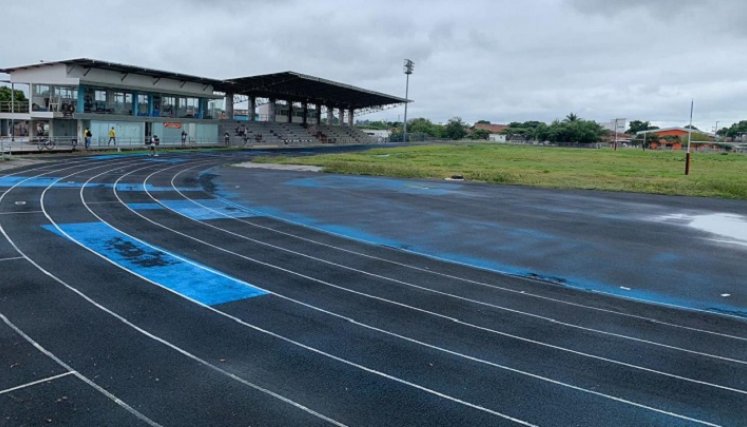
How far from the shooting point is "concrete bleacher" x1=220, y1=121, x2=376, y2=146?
67.9 meters

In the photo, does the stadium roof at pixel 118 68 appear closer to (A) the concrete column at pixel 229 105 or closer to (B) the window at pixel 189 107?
(B) the window at pixel 189 107

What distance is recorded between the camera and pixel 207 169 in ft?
122

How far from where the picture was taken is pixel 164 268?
12.6m

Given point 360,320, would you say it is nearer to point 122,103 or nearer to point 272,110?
point 122,103

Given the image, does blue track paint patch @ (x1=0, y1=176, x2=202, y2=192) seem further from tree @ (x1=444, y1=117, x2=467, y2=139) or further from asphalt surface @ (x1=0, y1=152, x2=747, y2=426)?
tree @ (x1=444, y1=117, x2=467, y2=139)

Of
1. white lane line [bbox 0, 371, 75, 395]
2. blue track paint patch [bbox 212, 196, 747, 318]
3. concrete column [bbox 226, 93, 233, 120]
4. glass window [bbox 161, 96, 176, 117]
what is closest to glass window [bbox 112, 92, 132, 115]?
glass window [bbox 161, 96, 176, 117]

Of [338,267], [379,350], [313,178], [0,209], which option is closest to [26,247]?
[0,209]

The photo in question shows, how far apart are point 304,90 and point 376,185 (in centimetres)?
4947

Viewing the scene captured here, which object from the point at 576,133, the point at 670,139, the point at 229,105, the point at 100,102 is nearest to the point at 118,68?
the point at 100,102

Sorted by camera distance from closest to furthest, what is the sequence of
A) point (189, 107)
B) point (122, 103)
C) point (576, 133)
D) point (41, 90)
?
point (41, 90)
point (122, 103)
point (189, 107)
point (576, 133)

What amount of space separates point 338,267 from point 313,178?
2127cm

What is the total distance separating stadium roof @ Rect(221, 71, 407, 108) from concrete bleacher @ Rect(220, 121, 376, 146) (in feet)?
13.9

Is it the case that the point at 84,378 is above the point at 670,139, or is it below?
below

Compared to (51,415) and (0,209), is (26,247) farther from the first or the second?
(51,415)
